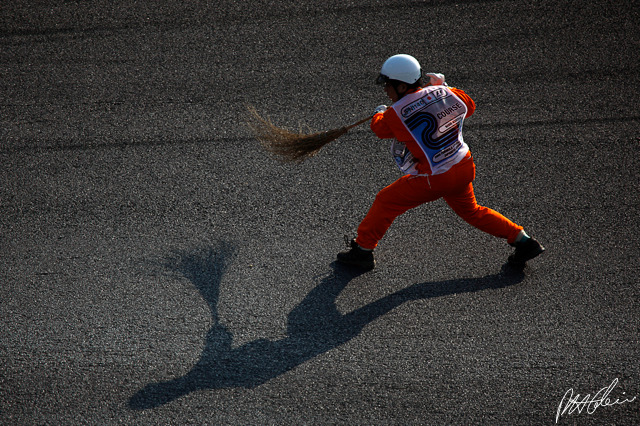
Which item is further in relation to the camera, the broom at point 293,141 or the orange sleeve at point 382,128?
the broom at point 293,141

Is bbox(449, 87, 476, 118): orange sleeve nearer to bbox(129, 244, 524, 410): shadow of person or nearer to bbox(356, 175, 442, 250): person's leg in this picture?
bbox(356, 175, 442, 250): person's leg

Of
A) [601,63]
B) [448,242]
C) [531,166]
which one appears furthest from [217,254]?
[601,63]

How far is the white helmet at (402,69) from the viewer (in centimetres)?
388

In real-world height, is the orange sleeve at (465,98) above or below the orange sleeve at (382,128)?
above

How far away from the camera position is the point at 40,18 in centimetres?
674

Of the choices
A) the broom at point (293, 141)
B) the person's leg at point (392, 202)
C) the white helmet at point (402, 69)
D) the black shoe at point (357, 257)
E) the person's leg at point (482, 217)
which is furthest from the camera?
the broom at point (293, 141)

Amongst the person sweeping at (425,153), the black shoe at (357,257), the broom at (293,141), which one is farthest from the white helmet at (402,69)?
the black shoe at (357,257)

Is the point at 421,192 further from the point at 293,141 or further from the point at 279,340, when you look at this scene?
the point at 279,340

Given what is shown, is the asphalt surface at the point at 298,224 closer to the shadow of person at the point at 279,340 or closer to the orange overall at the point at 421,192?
the shadow of person at the point at 279,340

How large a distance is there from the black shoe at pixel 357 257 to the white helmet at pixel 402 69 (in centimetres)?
135

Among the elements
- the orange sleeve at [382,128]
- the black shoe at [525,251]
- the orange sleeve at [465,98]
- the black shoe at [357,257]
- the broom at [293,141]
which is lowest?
the black shoe at [357,257]

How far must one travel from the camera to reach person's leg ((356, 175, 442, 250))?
414cm
